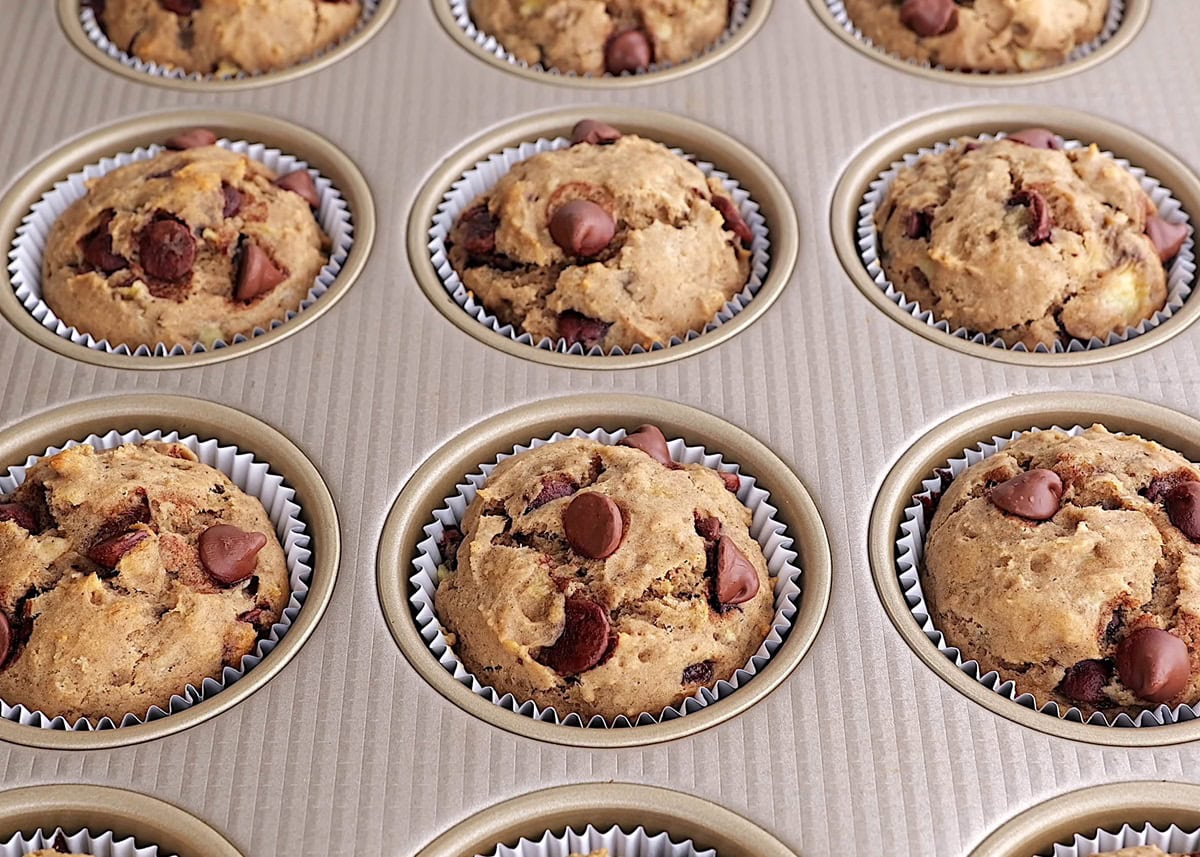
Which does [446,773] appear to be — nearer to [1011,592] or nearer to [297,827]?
[297,827]

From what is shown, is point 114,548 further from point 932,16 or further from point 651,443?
point 932,16

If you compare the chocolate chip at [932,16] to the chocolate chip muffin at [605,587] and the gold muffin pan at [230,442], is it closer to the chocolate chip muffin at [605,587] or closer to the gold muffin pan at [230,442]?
the chocolate chip muffin at [605,587]

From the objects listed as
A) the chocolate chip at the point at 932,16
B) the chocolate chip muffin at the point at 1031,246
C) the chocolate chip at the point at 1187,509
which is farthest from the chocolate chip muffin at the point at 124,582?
the chocolate chip at the point at 932,16

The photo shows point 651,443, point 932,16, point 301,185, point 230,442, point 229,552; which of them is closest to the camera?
point 229,552

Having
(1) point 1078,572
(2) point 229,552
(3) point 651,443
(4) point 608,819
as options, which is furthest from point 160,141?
(1) point 1078,572

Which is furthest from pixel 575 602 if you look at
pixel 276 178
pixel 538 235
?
pixel 276 178

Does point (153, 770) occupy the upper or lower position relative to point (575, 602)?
lower
